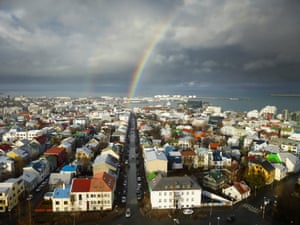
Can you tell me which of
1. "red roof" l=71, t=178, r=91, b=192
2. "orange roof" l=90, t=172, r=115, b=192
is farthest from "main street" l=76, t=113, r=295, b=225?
"red roof" l=71, t=178, r=91, b=192

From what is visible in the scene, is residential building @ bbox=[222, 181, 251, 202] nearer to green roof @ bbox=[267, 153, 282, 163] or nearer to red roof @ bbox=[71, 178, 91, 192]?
green roof @ bbox=[267, 153, 282, 163]

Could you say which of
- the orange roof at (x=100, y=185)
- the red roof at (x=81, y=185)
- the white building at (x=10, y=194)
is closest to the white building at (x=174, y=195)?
the orange roof at (x=100, y=185)

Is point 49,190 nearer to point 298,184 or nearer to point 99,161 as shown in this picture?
point 99,161

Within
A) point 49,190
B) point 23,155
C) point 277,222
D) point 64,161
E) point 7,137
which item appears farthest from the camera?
point 7,137

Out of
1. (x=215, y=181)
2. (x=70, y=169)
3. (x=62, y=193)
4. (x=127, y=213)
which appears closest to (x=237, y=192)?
(x=215, y=181)

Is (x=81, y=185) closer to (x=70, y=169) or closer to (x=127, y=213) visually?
(x=127, y=213)

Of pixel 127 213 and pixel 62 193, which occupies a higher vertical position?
pixel 62 193

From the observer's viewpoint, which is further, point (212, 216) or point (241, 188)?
point (241, 188)

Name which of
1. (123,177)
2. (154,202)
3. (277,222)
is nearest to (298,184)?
(277,222)
